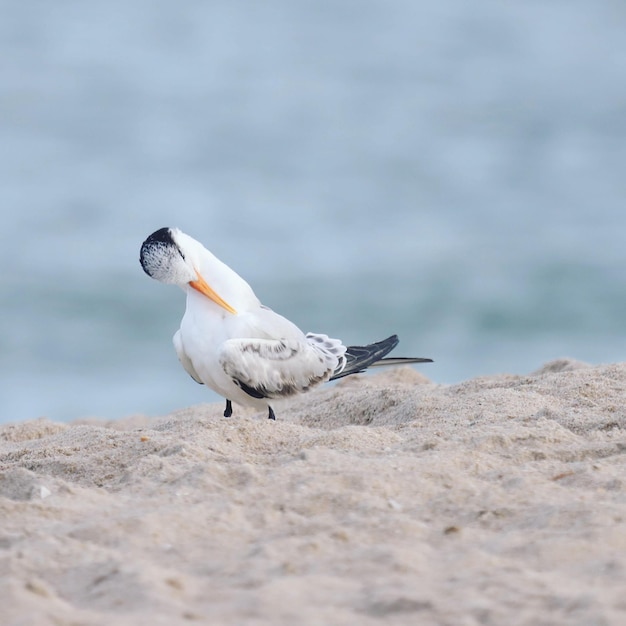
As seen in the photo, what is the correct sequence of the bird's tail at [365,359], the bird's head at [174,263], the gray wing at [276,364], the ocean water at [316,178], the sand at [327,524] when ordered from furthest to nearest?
the ocean water at [316,178] < the bird's tail at [365,359] < the bird's head at [174,263] < the gray wing at [276,364] < the sand at [327,524]

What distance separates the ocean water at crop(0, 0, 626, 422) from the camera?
12.3 m

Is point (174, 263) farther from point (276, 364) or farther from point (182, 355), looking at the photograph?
point (276, 364)

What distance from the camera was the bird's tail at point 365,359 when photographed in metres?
6.12

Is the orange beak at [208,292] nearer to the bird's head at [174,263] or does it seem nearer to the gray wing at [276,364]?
the bird's head at [174,263]

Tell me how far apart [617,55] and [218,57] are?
6622mm

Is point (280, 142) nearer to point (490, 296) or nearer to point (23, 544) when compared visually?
point (490, 296)

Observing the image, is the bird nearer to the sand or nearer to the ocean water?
the sand

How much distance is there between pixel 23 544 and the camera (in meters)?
2.83

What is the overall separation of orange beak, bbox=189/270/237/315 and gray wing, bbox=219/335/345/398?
0.74 ft

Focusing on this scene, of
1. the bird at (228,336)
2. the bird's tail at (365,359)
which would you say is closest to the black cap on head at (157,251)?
the bird at (228,336)

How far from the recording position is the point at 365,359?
622cm

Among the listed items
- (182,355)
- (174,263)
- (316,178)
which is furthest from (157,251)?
(316,178)

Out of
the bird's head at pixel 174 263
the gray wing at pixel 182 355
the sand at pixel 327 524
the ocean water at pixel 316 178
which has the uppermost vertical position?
the ocean water at pixel 316 178

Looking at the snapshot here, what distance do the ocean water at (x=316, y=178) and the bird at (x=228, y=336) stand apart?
16.4ft
